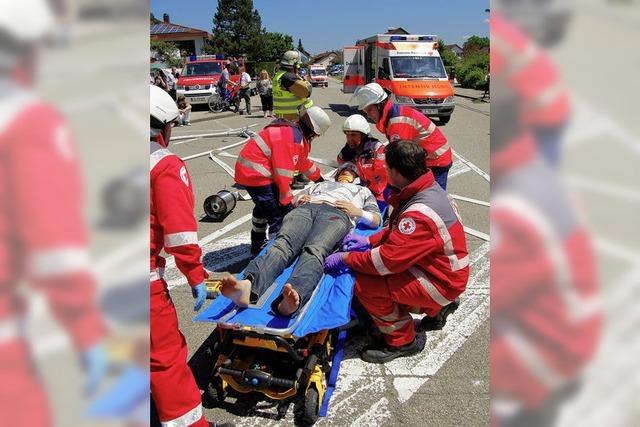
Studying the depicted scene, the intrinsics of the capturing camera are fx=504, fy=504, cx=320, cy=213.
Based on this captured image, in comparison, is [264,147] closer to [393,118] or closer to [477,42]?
[393,118]

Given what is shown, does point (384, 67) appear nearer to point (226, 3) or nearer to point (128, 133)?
point (128, 133)

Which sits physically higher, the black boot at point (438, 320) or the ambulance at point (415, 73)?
the ambulance at point (415, 73)

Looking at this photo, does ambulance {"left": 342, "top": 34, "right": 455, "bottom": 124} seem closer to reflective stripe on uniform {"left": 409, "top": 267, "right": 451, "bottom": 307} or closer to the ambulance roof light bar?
the ambulance roof light bar

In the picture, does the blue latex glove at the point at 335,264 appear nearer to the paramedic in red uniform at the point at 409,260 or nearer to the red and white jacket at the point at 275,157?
the paramedic in red uniform at the point at 409,260

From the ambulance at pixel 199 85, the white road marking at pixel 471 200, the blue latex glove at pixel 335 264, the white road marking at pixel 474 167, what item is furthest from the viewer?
the ambulance at pixel 199 85

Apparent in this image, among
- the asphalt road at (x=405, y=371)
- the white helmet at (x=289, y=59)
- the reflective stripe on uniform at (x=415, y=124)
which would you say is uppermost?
the white helmet at (x=289, y=59)

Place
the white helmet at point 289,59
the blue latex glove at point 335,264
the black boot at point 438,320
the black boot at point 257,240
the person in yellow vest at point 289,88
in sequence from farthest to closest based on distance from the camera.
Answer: the white helmet at point 289,59 → the person in yellow vest at point 289,88 → the black boot at point 257,240 → the black boot at point 438,320 → the blue latex glove at point 335,264

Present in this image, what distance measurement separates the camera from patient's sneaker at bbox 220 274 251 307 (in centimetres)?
311

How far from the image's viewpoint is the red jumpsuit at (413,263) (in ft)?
10.8

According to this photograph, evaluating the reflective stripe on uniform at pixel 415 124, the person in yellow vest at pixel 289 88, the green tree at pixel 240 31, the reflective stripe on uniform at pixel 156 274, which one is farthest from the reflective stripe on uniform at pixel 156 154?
the green tree at pixel 240 31

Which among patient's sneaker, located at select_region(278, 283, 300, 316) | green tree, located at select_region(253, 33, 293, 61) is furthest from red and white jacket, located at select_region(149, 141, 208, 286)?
green tree, located at select_region(253, 33, 293, 61)

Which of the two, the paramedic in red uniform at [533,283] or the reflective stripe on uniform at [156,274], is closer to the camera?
the paramedic in red uniform at [533,283]

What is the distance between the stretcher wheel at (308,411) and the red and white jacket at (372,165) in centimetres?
305

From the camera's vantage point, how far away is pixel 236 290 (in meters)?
3.18
